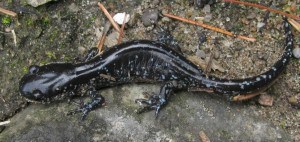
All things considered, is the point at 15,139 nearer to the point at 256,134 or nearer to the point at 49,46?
the point at 49,46

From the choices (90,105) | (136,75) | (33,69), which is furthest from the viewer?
(136,75)

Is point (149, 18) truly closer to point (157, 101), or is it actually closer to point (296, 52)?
point (157, 101)

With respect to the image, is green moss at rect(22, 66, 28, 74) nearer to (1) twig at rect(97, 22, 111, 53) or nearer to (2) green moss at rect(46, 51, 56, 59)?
(2) green moss at rect(46, 51, 56, 59)

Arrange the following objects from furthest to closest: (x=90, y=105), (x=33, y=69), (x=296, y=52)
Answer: (x=296, y=52) → (x=33, y=69) → (x=90, y=105)

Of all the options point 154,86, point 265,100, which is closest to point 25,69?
point 154,86

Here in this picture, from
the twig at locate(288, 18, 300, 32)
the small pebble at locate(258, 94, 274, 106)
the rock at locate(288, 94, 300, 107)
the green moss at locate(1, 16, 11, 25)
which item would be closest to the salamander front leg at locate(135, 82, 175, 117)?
the small pebble at locate(258, 94, 274, 106)

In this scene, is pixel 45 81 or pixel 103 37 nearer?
pixel 45 81

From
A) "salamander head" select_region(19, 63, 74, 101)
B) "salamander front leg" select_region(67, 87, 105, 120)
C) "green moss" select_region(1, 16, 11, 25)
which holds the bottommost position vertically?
"salamander front leg" select_region(67, 87, 105, 120)

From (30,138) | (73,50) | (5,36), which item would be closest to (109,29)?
(73,50)

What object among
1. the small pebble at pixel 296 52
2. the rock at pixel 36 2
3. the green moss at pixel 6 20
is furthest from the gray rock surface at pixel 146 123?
the rock at pixel 36 2
